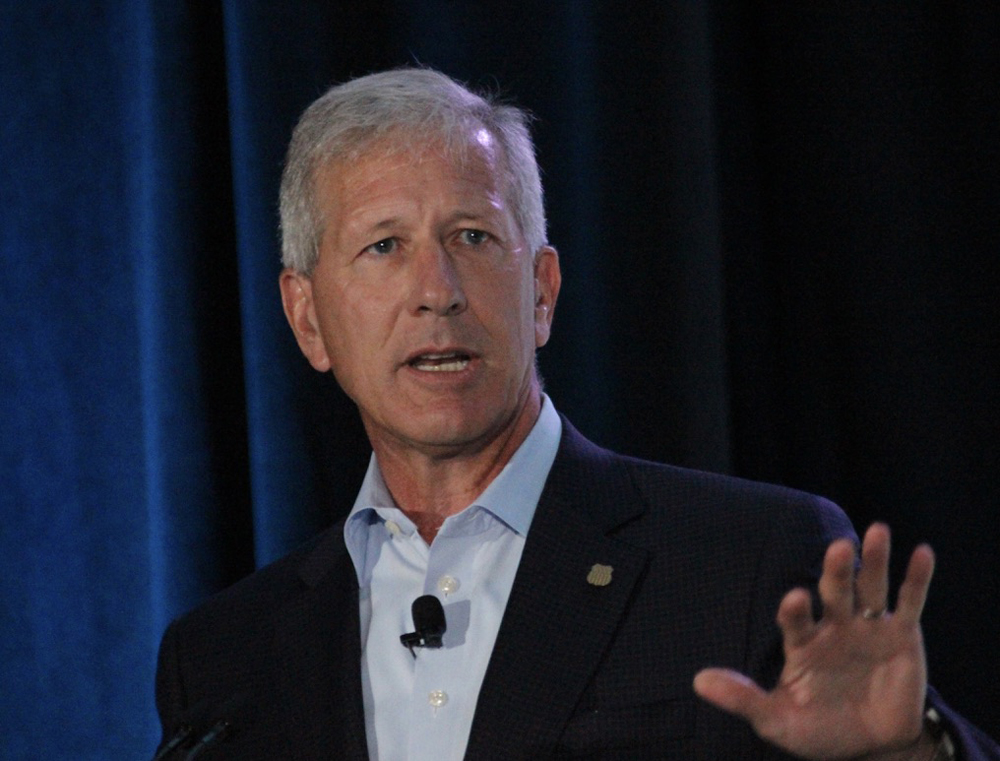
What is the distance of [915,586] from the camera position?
1.36 m

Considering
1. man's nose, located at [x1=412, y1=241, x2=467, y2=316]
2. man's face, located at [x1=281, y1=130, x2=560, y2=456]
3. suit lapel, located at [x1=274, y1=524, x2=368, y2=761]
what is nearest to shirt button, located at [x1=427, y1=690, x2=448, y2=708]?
suit lapel, located at [x1=274, y1=524, x2=368, y2=761]

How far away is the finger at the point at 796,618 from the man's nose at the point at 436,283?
0.80 meters

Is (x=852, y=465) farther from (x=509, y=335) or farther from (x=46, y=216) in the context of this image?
(x=46, y=216)

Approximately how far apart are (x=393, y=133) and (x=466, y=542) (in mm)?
641

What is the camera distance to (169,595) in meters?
2.68

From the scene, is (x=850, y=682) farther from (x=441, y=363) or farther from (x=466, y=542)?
(x=441, y=363)

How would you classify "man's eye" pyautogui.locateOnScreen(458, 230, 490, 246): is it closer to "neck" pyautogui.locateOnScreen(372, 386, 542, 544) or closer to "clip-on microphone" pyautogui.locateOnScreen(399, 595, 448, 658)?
"neck" pyautogui.locateOnScreen(372, 386, 542, 544)

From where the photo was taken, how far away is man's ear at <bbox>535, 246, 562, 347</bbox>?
2236mm

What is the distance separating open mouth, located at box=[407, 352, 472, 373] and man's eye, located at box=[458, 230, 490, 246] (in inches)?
7.3

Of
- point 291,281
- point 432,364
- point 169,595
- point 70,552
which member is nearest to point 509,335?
point 432,364

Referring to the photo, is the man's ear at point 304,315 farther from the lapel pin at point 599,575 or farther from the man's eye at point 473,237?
the lapel pin at point 599,575

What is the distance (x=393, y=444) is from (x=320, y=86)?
915mm

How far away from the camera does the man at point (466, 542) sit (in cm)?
176

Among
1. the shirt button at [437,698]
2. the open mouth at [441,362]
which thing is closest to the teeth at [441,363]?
the open mouth at [441,362]
